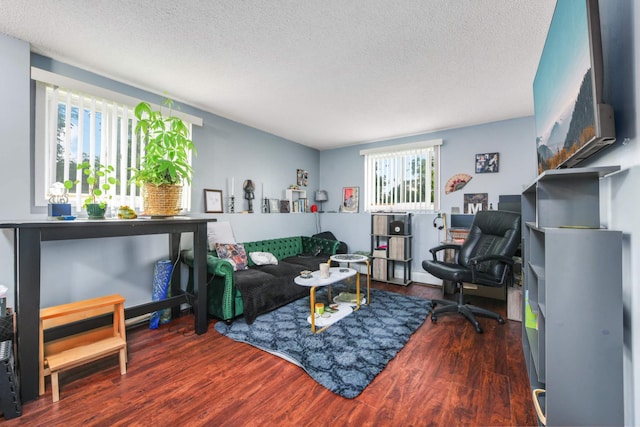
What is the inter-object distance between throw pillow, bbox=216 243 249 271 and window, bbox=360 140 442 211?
255 cm

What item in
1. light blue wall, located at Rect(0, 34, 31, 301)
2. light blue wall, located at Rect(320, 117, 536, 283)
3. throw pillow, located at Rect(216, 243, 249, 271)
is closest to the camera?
light blue wall, located at Rect(0, 34, 31, 301)

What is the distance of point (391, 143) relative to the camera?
4.75m

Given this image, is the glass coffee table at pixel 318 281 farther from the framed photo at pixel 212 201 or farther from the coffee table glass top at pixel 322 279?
the framed photo at pixel 212 201

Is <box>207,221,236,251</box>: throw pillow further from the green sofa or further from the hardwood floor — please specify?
the hardwood floor

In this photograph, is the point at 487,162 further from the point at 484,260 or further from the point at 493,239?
the point at 484,260

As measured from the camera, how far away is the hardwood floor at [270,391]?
151 centimetres

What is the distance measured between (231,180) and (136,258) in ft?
5.12

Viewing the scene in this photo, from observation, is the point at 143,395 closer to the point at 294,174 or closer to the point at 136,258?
the point at 136,258

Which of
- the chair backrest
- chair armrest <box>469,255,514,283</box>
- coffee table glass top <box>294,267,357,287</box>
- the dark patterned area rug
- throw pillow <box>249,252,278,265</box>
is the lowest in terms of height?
the dark patterned area rug

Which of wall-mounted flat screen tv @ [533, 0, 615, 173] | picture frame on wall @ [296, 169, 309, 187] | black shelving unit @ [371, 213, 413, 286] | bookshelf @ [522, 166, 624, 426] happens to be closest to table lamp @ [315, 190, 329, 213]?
picture frame on wall @ [296, 169, 309, 187]

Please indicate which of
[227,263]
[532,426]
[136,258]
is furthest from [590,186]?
[136,258]

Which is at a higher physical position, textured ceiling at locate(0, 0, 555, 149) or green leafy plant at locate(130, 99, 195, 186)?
textured ceiling at locate(0, 0, 555, 149)

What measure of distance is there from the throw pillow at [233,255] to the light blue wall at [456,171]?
90.6 inches

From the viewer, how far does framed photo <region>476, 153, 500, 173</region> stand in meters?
3.84
